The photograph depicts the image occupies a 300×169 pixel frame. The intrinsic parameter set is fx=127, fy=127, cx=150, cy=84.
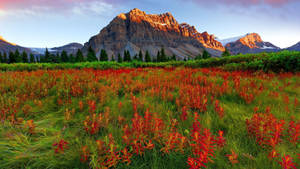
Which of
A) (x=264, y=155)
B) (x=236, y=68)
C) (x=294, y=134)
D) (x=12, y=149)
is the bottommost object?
(x=12, y=149)

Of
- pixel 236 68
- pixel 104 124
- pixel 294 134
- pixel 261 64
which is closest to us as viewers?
pixel 294 134

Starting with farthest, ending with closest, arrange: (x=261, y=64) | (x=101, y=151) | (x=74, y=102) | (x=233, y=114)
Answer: (x=261, y=64) → (x=74, y=102) → (x=233, y=114) → (x=101, y=151)

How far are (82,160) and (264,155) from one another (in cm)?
197

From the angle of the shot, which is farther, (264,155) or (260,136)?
(260,136)

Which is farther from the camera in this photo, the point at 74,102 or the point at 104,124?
the point at 74,102

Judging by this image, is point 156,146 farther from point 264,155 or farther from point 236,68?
point 236,68

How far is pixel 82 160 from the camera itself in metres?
1.39

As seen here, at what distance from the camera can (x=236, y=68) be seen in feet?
24.4

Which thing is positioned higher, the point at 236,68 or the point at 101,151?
the point at 236,68

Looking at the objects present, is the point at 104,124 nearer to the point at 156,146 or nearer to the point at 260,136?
the point at 156,146

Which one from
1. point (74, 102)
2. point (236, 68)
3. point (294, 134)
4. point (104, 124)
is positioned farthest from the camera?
point (236, 68)

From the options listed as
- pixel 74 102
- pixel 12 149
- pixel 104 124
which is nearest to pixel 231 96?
pixel 104 124

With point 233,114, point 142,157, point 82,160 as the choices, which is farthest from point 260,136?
point 82,160

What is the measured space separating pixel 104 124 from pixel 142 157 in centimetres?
89
